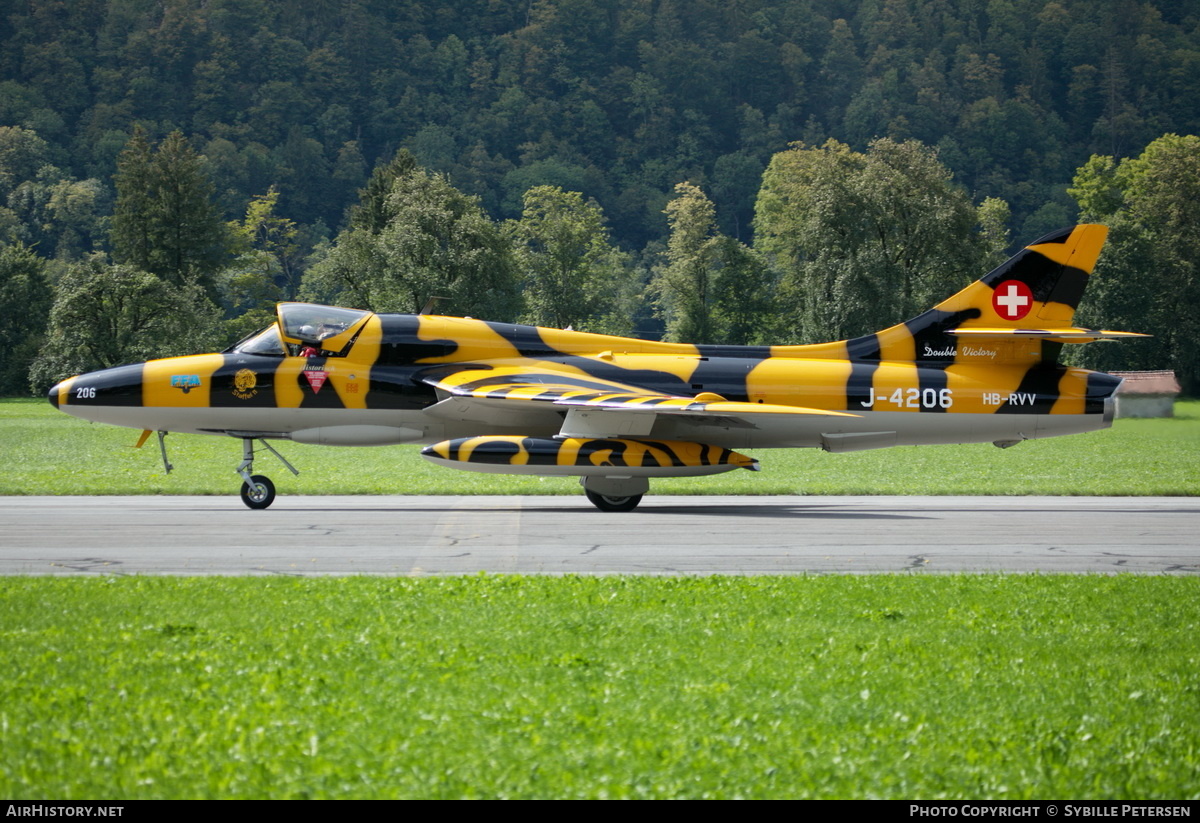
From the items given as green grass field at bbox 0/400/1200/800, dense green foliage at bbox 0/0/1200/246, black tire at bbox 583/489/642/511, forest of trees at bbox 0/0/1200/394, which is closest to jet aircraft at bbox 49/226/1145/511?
black tire at bbox 583/489/642/511

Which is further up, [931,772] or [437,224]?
[437,224]

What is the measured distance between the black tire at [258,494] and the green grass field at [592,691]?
759cm

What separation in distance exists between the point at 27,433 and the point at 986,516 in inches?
1331

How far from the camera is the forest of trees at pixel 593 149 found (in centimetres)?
7519

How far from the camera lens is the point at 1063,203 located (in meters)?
140

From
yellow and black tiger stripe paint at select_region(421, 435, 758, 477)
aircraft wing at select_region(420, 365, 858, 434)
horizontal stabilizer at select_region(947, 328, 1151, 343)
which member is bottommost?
yellow and black tiger stripe paint at select_region(421, 435, 758, 477)

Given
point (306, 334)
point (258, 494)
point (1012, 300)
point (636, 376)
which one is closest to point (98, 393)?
point (258, 494)

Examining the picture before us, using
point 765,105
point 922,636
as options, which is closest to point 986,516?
point 922,636

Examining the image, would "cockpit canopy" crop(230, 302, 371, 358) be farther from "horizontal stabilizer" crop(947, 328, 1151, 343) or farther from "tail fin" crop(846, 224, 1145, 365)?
"horizontal stabilizer" crop(947, 328, 1151, 343)

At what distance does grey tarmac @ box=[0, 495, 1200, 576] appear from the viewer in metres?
12.6

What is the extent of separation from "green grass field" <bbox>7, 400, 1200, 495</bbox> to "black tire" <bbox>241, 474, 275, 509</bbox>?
3211 mm

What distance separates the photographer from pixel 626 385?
1958 cm

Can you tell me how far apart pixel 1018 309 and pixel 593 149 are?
488 ft
